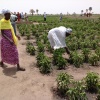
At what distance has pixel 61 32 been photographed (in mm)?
8344

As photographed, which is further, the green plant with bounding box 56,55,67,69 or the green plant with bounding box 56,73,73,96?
the green plant with bounding box 56,55,67,69

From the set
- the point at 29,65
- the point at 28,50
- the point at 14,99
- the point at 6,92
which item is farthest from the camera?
the point at 28,50

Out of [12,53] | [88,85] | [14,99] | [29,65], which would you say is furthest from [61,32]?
[14,99]

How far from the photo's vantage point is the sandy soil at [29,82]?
559 cm

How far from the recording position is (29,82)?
21.0 ft

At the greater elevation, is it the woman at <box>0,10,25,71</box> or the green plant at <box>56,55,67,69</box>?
the woman at <box>0,10,25,71</box>

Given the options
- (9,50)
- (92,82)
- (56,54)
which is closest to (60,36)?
(56,54)

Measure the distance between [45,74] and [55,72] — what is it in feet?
1.20

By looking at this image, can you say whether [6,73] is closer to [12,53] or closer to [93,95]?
[12,53]

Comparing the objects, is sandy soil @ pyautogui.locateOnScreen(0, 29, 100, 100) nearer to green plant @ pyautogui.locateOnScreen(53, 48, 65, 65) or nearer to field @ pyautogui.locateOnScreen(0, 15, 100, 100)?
field @ pyautogui.locateOnScreen(0, 15, 100, 100)

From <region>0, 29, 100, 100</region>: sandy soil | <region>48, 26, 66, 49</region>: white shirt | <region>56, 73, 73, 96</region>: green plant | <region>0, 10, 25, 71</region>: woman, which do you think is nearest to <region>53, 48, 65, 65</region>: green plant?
<region>48, 26, 66, 49</region>: white shirt

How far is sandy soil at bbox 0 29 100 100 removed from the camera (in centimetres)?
559

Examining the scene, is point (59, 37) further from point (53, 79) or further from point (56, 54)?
point (53, 79)

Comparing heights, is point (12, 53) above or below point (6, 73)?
above
